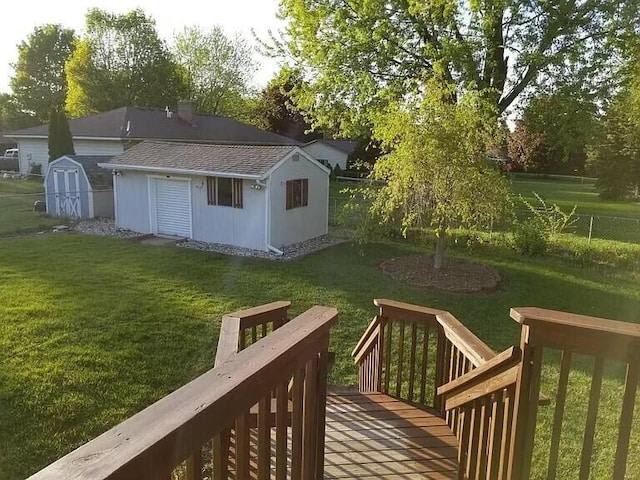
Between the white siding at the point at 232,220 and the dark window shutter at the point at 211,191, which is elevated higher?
the dark window shutter at the point at 211,191

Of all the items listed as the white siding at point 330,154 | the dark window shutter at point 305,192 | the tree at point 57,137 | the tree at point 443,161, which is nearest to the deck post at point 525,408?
the tree at point 443,161

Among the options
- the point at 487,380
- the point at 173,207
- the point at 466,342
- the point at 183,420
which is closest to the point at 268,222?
the point at 173,207

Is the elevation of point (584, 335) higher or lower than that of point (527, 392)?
higher

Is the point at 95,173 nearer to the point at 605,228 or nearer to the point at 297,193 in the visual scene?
the point at 297,193

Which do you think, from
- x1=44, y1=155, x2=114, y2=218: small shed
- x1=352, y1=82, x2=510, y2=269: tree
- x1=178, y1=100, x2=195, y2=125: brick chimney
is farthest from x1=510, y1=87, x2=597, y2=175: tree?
x1=178, y1=100, x2=195, y2=125: brick chimney

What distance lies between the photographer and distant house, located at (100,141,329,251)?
462 inches

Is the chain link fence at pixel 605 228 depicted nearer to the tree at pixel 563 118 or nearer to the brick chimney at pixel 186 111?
the tree at pixel 563 118

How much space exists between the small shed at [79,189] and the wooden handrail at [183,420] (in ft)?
50.2

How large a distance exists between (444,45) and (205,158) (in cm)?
680

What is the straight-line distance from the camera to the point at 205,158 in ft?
41.9

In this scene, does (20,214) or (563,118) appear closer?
(563,118)

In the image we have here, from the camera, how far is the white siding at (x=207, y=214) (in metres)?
11.8

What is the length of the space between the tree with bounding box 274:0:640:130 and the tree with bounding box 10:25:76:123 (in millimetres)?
29138

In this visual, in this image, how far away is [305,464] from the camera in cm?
187
